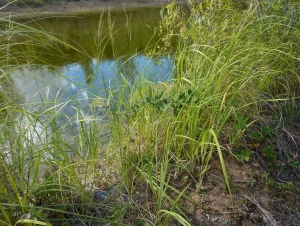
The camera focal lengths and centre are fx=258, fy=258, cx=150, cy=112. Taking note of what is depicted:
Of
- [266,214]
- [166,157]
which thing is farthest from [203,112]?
[266,214]

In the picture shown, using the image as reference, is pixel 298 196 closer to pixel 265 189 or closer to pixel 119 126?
pixel 265 189

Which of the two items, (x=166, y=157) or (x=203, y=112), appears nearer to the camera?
(x=166, y=157)

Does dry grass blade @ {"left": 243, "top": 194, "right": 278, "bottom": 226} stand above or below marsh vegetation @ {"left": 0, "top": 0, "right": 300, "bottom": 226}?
below

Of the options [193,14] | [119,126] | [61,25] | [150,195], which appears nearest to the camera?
[150,195]

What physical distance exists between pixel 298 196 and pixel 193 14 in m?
1.25

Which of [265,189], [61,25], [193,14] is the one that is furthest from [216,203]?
[61,25]

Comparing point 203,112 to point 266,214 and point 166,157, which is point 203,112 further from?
point 266,214

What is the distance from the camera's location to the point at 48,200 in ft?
3.10

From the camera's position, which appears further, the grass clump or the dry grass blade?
the grass clump

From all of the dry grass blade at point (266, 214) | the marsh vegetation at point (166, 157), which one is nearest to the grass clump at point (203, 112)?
the marsh vegetation at point (166, 157)

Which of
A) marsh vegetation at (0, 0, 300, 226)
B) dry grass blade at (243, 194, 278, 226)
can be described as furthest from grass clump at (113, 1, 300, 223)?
dry grass blade at (243, 194, 278, 226)

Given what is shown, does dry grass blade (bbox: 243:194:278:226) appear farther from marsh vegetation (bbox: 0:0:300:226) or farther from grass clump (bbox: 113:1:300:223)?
grass clump (bbox: 113:1:300:223)

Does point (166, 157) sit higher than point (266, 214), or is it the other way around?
point (166, 157)

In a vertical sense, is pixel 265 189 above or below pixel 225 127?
below
